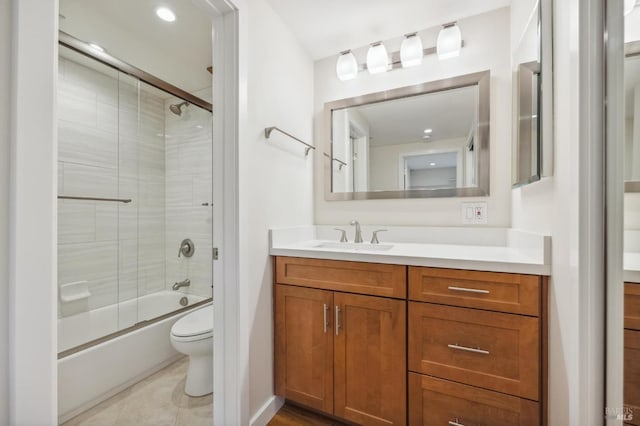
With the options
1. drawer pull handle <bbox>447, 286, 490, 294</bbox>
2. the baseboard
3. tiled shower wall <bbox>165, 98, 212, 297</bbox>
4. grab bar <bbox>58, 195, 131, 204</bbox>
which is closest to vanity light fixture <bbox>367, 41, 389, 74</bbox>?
drawer pull handle <bbox>447, 286, 490, 294</bbox>

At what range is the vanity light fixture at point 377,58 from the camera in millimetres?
1701

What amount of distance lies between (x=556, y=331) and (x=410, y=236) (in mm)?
868

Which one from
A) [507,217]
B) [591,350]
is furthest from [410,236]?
[591,350]

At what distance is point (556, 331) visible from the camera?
938 mm

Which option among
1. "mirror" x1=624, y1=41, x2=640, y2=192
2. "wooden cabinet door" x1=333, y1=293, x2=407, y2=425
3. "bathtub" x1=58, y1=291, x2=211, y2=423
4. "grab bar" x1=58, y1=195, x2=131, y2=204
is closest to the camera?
"mirror" x1=624, y1=41, x2=640, y2=192

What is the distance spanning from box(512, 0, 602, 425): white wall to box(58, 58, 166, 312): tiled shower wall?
2.80 m

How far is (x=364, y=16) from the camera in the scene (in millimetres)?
1591

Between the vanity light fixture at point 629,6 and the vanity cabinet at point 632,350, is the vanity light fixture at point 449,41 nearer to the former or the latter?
the vanity light fixture at point 629,6

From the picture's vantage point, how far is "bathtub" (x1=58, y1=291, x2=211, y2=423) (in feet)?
4.69

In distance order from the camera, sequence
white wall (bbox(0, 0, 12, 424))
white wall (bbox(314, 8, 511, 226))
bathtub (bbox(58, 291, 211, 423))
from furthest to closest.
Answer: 1. white wall (bbox(314, 8, 511, 226))
2. bathtub (bbox(58, 291, 211, 423))
3. white wall (bbox(0, 0, 12, 424))

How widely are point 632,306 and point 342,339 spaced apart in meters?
1.01

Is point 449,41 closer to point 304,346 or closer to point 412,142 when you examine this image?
point 412,142

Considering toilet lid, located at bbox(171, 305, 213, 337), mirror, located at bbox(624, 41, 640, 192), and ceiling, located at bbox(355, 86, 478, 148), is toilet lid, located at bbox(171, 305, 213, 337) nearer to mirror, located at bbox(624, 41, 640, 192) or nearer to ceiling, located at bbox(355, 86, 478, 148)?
ceiling, located at bbox(355, 86, 478, 148)

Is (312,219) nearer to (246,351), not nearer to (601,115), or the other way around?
(246,351)
